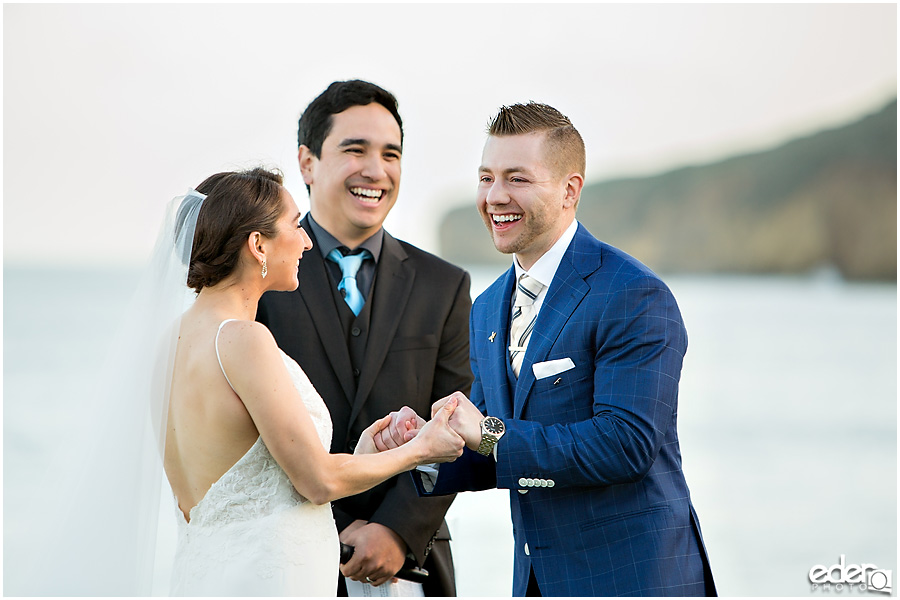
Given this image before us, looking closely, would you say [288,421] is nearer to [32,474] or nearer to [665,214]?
[32,474]

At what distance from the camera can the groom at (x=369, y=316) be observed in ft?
10.5

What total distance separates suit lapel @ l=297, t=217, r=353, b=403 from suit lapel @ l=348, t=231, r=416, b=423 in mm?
63

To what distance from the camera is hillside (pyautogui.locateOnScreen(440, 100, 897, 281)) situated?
26.1 metres

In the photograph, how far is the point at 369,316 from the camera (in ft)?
11.1

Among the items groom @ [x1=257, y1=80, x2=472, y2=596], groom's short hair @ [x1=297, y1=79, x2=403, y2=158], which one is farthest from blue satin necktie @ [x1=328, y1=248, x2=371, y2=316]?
groom's short hair @ [x1=297, y1=79, x2=403, y2=158]

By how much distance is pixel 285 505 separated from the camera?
8.15 feet

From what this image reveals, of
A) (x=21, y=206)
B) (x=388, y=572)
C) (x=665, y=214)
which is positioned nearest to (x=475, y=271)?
(x=665, y=214)

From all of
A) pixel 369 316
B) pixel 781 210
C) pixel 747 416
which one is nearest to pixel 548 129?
pixel 369 316

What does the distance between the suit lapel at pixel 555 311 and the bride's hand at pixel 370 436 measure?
505 mm

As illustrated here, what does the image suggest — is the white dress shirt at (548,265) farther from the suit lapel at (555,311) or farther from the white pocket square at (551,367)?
the white pocket square at (551,367)

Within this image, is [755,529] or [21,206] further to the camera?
[21,206]

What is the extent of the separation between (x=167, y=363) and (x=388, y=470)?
681 mm

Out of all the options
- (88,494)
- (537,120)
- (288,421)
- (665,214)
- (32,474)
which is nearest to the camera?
(288,421)

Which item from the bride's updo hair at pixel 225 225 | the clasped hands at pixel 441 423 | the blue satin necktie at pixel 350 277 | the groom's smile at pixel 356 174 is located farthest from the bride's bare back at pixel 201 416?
the groom's smile at pixel 356 174
